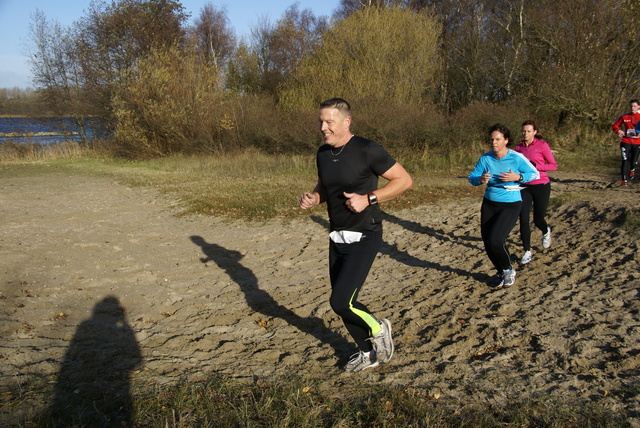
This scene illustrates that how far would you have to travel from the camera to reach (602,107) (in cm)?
2175

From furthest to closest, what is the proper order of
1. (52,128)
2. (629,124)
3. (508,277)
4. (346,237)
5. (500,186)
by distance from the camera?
1. (52,128)
2. (629,124)
3. (508,277)
4. (500,186)
5. (346,237)

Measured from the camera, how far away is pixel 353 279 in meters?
3.97

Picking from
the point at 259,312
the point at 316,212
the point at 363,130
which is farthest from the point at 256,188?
the point at 259,312

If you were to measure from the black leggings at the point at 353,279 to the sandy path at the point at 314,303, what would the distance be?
47 centimetres

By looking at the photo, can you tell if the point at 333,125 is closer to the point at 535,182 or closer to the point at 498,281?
the point at 498,281

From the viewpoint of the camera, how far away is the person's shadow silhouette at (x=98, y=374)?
3502 mm

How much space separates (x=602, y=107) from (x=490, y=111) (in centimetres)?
543

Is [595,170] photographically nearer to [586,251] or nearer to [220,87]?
[586,251]

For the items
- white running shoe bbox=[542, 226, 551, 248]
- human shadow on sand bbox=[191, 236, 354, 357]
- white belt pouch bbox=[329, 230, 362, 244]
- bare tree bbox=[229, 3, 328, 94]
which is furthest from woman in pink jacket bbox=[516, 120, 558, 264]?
bare tree bbox=[229, 3, 328, 94]

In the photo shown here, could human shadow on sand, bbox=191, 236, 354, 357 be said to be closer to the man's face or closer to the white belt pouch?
the white belt pouch

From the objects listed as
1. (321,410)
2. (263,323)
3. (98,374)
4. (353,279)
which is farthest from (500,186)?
(98,374)

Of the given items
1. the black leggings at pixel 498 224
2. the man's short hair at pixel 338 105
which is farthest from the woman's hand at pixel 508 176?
the man's short hair at pixel 338 105

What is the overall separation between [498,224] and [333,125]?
3160mm

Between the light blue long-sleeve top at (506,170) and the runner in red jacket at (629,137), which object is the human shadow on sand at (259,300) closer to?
the light blue long-sleeve top at (506,170)
